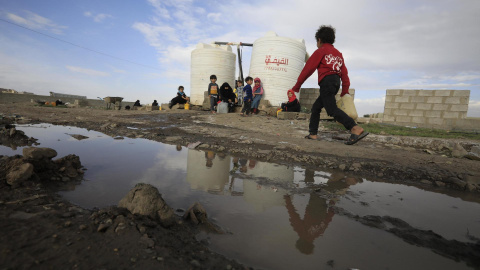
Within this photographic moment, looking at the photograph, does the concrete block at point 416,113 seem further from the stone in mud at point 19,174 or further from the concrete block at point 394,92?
the stone in mud at point 19,174

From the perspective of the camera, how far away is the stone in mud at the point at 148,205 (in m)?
1.20

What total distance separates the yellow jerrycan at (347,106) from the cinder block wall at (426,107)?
7.77m

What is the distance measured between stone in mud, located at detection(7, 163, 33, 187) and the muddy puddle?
0.23 metres

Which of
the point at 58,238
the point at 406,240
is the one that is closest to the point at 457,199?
the point at 406,240

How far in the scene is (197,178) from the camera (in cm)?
202

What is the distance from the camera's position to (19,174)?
4.63ft

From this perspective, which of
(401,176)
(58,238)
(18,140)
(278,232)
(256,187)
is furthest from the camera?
(18,140)

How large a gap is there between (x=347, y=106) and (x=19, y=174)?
12.5ft

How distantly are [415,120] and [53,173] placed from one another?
11.6 metres

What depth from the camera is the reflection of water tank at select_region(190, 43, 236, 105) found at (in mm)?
11672

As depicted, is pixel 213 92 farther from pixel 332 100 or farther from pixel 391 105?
pixel 391 105

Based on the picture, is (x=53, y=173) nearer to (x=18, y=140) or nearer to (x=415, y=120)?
(x=18, y=140)

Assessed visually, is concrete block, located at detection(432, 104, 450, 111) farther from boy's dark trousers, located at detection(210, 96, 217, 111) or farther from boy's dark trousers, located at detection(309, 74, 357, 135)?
boy's dark trousers, located at detection(210, 96, 217, 111)

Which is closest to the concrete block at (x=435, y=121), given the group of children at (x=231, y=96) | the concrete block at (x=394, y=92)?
the concrete block at (x=394, y=92)
